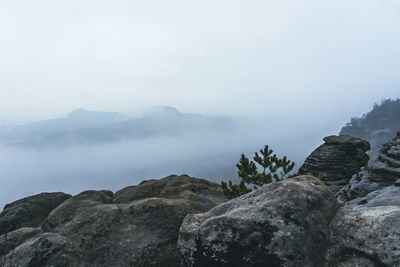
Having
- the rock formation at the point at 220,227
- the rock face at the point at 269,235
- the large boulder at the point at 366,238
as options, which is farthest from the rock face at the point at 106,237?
the large boulder at the point at 366,238

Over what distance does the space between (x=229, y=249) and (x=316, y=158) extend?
36343 mm

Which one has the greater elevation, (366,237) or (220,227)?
(220,227)

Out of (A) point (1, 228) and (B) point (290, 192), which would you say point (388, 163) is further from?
(A) point (1, 228)

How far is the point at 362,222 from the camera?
29.3ft

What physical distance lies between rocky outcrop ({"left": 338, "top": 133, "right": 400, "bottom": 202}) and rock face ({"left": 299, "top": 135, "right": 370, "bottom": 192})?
18.0 meters

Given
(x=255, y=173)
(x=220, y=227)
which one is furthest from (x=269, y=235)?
(x=255, y=173)

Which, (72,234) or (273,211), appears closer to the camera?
(273,211)

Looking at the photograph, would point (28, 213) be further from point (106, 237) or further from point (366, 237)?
point (366, 237)

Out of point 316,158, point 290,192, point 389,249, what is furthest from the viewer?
point 316,158

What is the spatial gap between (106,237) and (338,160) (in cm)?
3567

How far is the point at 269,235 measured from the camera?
336 inches

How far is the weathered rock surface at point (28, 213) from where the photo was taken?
21.8 metres

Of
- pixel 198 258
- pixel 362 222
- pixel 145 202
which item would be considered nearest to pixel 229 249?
pixel 198 258

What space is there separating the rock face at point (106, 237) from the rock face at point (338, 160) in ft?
87.0
